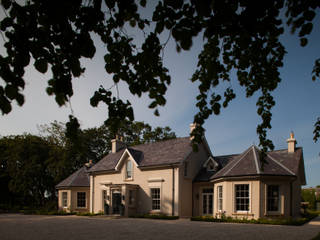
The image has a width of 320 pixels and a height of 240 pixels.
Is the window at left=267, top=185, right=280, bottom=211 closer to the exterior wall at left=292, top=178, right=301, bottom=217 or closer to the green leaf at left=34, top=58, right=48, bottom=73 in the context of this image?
the exterior wall at left=292, top=178, right=301, bottom=217

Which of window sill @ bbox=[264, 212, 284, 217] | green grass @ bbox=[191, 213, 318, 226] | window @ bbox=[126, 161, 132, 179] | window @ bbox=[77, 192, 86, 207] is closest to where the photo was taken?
green grass @ bbox=[191, 213, 318, 226]

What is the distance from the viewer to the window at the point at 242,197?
61.3 ft

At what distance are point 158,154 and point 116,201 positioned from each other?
19.1 ft

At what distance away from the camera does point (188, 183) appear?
23297 mm

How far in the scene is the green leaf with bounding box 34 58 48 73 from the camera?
3.12m

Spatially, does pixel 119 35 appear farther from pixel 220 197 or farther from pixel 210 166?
pixel 210 166

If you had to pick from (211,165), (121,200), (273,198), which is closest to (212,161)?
(211,165)

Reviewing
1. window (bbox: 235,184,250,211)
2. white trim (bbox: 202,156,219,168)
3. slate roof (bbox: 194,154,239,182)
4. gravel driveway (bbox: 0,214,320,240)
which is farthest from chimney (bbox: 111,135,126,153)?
gravel driveway (bbox: 0,214,320,240)

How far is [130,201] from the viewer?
24391 millimetres

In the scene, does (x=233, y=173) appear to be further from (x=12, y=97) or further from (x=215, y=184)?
(x=12, y=97)

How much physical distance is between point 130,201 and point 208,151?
857cm

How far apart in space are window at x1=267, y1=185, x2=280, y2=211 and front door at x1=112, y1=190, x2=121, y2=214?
13.0 meters

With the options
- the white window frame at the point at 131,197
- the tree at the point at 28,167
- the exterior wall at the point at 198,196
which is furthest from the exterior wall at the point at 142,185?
the tree at the point at 28,167

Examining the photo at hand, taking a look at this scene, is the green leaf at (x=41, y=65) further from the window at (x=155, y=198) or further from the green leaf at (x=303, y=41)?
the window at (x=155, y=198)
